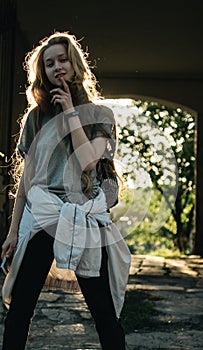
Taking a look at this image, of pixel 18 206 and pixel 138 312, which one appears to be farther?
pixel 138 312

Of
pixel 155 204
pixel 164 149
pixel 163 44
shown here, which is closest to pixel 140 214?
pixel 155 204

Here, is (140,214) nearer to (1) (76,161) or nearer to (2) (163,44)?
(2) (163,44)

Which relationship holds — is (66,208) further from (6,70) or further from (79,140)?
(6,70)

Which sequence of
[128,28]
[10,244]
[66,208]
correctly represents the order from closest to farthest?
[66,208] → [10,244] → [128,28]

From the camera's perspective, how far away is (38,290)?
1812 mm

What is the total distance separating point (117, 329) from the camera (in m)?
1.81

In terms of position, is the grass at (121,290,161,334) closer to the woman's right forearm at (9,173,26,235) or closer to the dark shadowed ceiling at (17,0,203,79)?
the woman's right forearm at (9,173,26,235)

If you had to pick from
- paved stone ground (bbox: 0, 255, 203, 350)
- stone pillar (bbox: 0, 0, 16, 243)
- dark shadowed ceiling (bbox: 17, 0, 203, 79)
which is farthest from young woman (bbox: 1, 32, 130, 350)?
dark shadowed ceiling (bbox: 17, 0, 203, 79)

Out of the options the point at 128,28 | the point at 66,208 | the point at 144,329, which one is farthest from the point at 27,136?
the point at 128,28

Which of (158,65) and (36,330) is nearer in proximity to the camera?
(36,330)

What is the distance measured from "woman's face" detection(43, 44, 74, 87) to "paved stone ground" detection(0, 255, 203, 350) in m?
1.40

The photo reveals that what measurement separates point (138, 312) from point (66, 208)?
6.90 ft

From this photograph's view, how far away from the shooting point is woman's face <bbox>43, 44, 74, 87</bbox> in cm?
184

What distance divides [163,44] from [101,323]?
220 inches
